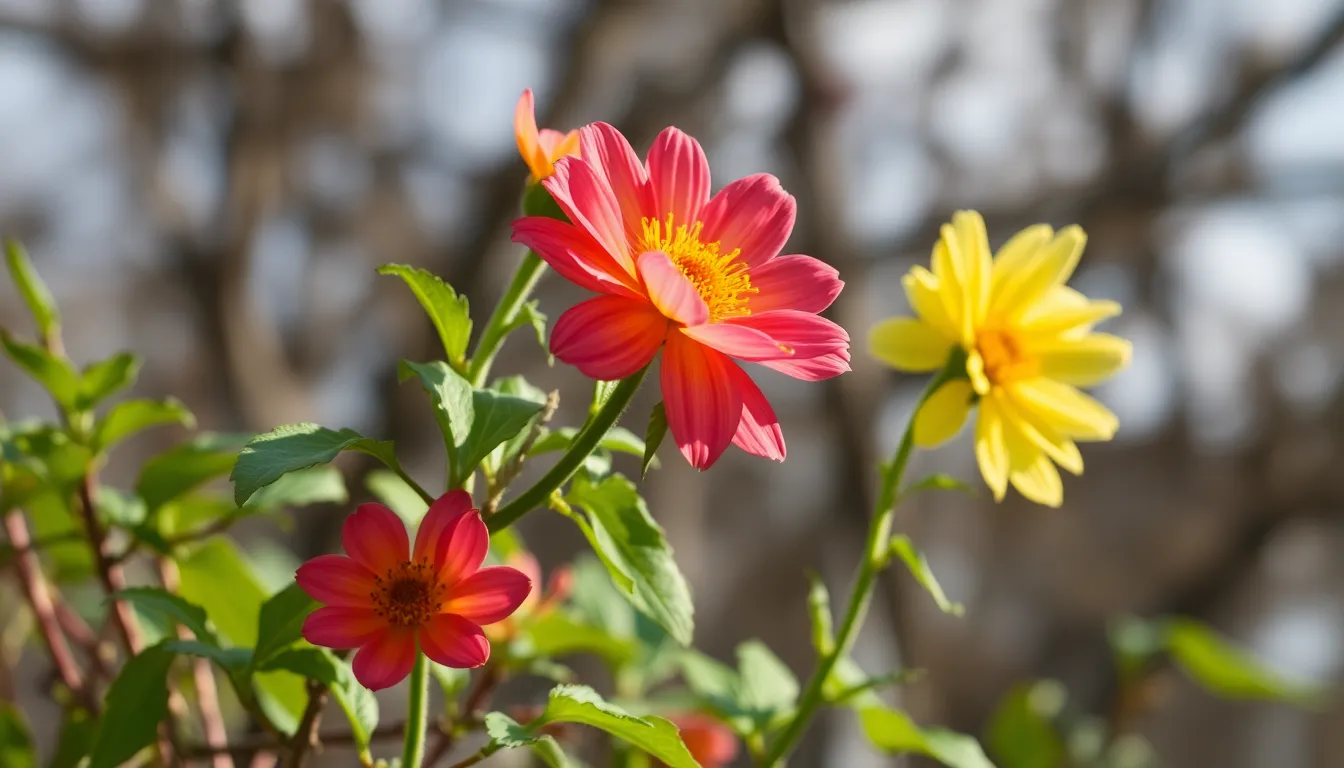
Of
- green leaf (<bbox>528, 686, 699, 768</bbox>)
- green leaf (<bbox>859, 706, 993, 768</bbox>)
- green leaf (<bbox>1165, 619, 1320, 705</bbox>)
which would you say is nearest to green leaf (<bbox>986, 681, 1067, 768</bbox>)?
green leaf (<bbox>1165, 619, 1320, 705</bbox>)

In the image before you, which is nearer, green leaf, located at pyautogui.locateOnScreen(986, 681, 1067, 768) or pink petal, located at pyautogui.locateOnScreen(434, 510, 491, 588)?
pink petal, located at pyautogui.locateOnScreen(434, 510, 491, 588)

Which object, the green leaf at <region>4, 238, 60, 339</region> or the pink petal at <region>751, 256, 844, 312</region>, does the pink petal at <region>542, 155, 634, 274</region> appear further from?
the green leaf at <region>4, 238, 60, 339</region>

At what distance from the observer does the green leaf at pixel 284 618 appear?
0.20 m

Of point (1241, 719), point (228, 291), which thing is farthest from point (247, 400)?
point (1241, 719)

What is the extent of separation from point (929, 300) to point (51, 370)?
9.1 inches

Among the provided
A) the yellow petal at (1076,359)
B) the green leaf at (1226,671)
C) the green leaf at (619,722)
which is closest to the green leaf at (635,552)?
the green leaf at (619,722)

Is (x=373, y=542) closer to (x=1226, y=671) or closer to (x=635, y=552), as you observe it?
(x=635, y=552)

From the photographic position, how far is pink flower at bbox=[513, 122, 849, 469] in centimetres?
17

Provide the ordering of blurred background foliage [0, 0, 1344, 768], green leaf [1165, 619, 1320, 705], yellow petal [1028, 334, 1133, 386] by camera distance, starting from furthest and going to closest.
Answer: blurred background foliage [0, 0, 1344, 768] < green leaf [1165, 619, 1320, 705] < yellow petal [1028, 334, 1133, 386]

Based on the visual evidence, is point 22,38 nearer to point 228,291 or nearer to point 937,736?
point 228,291

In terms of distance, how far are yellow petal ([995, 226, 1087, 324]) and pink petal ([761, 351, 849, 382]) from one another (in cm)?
9

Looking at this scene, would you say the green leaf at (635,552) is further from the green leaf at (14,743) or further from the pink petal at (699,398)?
the green leaf at (14,743)

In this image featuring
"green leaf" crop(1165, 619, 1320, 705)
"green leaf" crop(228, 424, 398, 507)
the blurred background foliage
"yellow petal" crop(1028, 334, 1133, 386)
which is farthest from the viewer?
the blurred background foliage

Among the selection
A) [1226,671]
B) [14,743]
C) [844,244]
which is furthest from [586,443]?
[844,244]
